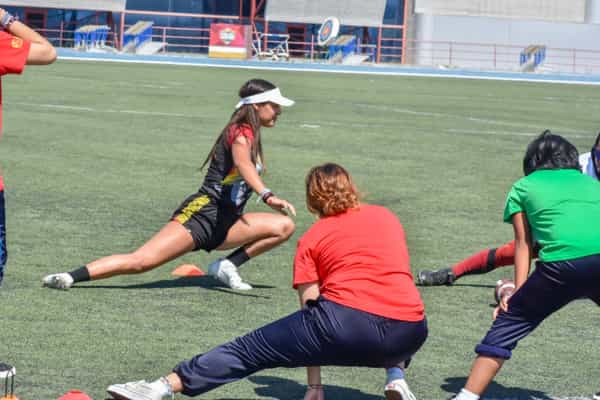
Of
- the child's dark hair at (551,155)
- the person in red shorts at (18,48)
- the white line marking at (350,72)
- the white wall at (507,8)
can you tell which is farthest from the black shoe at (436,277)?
the white wall at (507,8)

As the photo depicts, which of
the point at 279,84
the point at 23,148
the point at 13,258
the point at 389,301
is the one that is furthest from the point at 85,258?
the point at 279,84

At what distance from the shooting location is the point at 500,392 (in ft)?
22.5

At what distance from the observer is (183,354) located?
740cm

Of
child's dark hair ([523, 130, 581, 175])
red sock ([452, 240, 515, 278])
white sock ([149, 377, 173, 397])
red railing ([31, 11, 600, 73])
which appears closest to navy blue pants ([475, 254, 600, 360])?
child's dark hair ([523, 130, 581, 175])

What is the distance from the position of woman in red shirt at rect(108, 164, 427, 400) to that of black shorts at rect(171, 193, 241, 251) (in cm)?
311

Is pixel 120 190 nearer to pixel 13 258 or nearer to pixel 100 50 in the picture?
pixel 13 258

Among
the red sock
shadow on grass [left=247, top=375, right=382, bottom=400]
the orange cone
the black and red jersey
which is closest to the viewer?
shadow on grass [left=247, top=375, right=382, bottom=400]

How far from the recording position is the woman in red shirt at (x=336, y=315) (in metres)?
5.87

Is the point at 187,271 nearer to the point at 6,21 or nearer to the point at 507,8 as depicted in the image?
the point at 6,21

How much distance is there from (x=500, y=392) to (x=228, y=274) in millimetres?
2978

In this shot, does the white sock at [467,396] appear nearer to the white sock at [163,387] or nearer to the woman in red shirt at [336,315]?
the woman in red shirt at [336,315]

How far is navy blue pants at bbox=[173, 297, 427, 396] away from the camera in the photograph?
5.85 m

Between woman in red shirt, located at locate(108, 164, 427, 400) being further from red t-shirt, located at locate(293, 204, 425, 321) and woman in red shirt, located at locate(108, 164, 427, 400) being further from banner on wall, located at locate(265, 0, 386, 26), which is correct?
banner on wall, located at locate(265, 0, 386, 26)

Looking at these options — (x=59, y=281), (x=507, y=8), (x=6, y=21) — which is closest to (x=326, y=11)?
(x=507, y=8)
